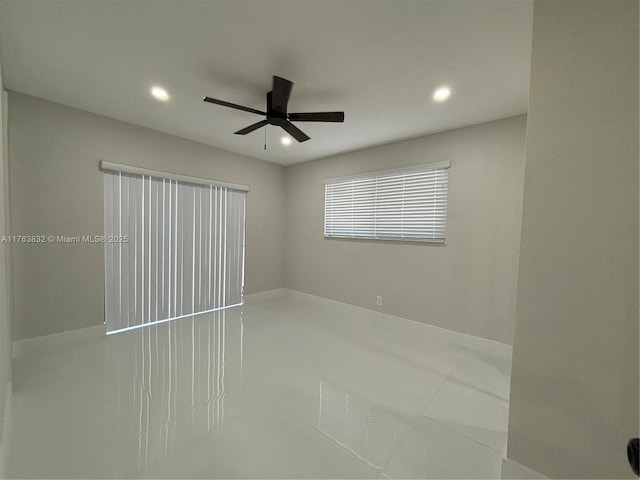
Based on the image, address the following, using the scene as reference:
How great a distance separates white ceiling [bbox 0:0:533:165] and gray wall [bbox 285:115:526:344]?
38 cm

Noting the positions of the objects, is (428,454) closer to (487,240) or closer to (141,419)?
(141,419)

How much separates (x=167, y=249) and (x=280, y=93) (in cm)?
260

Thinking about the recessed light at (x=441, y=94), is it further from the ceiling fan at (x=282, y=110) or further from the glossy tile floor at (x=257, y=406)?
the glossy tile floor at (x=257, y=406)

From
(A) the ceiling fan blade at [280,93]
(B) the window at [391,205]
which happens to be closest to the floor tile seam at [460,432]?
(B) the window at [391,205]

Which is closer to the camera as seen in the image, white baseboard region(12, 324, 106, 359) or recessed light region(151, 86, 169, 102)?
recessed light region(151, 86, 169, 102)

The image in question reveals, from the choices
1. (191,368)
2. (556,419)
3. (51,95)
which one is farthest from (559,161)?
(51,95)

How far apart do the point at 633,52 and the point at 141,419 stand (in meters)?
3.14

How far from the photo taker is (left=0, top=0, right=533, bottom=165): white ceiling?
4.67ft

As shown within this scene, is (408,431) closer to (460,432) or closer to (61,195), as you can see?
(460,432)

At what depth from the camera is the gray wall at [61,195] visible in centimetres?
243

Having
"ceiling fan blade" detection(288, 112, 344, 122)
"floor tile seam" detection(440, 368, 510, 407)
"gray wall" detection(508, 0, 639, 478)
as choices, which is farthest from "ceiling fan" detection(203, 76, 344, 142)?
"floor tile seam" detection(440, 368, 510, 407)

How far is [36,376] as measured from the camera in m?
2.07

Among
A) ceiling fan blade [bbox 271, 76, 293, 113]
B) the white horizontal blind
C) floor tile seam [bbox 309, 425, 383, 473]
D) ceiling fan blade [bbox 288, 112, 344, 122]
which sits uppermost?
ceiling fan blade [bbox 271, 76, 293, 113]

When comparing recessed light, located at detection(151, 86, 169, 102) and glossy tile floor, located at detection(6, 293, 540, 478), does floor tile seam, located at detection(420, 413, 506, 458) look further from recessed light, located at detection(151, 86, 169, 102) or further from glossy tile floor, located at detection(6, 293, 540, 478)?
recessed light, located at detection(151, 86, 169, 102)
